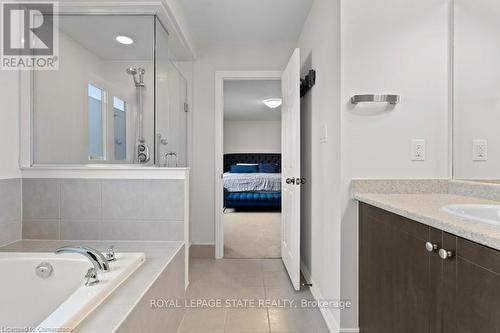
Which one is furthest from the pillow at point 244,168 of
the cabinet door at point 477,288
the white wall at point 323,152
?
the cabinet door at point 477,288

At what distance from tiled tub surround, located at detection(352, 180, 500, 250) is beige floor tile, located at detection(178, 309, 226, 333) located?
1.21 m

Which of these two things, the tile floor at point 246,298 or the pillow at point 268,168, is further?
the pillow at point 268,168

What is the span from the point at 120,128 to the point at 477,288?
2.29 meters

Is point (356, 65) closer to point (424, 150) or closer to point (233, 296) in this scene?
point (424, 150)

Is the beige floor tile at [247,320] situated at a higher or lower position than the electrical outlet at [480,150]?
lower

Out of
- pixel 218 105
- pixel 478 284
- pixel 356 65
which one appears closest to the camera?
pixel 478 284

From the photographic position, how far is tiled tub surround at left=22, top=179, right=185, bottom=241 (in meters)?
2.14

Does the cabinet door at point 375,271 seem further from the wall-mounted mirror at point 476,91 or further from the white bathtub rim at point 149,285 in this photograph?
the white bathtub rim at point 149,285

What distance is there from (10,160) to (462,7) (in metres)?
2.92

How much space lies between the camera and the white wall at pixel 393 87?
170 centimetres

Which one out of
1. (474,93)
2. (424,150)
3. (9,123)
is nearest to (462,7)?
(474,93)

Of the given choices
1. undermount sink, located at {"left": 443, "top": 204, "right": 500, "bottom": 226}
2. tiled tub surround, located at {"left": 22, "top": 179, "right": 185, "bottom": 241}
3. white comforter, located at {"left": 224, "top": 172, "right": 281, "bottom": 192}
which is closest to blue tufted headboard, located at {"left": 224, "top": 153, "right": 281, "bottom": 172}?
white comforter, located at {"left": 224, "top": 172, "right": 281, "bottom": 192}

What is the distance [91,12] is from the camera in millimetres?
2258

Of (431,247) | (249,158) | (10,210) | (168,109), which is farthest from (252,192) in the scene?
(431,247)
